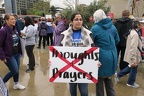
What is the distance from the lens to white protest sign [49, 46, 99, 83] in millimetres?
3201

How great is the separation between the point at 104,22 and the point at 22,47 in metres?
2.24

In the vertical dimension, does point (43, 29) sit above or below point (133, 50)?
above

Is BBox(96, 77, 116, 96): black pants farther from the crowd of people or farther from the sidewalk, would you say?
the sidewalk

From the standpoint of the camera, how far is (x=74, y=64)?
3.24 metres

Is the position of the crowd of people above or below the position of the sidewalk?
above

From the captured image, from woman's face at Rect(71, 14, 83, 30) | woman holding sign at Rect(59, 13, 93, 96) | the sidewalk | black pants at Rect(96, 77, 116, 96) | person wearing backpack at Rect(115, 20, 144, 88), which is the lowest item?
the sidewalk

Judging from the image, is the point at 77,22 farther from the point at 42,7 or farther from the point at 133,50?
the point at 42,7

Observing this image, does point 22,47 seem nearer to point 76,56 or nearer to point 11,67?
point 11,67

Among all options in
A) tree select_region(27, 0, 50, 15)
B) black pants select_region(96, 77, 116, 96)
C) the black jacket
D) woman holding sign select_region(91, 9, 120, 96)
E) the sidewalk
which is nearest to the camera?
woman holding sign select_region(91, 9, 120, 96)

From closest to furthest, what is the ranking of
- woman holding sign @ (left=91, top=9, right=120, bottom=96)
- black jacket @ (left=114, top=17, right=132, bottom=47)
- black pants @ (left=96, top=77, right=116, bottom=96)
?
woman holding sign @ (left=91, top=9, right=120, bottom=96) < black pants @ (left=96, top=77, right=116, bottom=96) < black jacket @ (left=114, top=17, right=132, bottom=47)

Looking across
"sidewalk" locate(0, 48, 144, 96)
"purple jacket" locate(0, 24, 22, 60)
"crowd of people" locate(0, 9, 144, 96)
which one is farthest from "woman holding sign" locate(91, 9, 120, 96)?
"purple jacket" locate(0, 24, 22, 60)

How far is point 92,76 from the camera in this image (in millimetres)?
3250

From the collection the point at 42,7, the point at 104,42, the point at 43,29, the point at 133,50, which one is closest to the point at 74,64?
the point at 104,42

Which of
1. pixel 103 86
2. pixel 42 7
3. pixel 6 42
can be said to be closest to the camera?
pixel 103 86
